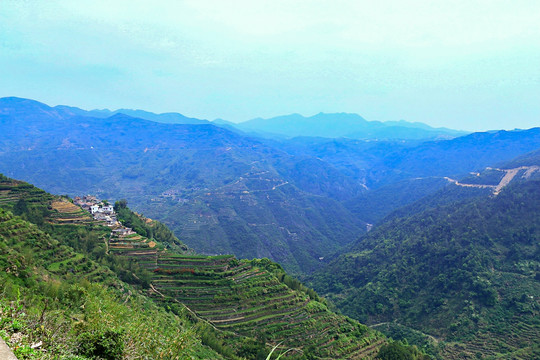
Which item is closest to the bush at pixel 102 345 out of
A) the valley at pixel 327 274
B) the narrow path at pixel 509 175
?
the valley at pixel 327 274

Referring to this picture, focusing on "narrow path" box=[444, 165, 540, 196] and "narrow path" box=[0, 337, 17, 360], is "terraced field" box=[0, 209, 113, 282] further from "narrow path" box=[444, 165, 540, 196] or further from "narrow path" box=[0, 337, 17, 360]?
"narrow path" box=[444, 165, 540, 196]

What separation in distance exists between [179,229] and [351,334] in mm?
81759

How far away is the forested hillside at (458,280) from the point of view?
42875mm

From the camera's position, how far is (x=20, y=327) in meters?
10.1

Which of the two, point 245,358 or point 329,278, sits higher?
point 245,358

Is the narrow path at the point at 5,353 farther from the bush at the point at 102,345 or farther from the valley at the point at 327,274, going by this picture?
the valley at the point at 327,274

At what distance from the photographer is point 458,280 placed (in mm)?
55344

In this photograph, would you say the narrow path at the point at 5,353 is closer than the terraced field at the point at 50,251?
Yes

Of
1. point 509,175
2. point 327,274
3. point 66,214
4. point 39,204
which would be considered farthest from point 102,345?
point 509,175

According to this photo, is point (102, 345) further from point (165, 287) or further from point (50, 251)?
point (165, 287)

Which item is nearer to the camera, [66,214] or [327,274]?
[66,214]

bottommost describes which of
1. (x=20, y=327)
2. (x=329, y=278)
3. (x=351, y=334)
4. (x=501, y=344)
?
(x=329, y=278)

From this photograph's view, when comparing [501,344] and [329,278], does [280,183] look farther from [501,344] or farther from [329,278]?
[501,344]

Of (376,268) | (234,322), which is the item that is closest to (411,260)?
(376,268)
